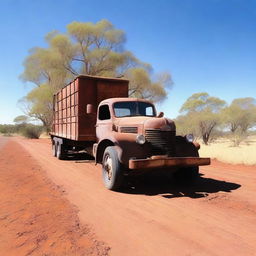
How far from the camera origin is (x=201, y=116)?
32.1 m

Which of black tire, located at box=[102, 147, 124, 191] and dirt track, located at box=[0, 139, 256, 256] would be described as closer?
dirt track, located at box=[0, 139, 256, 256]

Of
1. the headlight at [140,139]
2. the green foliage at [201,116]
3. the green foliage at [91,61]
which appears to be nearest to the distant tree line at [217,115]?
the green foliage at [201,116]

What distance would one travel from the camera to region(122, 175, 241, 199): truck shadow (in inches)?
243

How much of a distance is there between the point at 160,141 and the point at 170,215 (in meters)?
2.27

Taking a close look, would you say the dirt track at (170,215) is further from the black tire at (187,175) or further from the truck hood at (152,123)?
the truck hood at (152,123)

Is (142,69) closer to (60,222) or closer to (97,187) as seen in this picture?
(97,187)

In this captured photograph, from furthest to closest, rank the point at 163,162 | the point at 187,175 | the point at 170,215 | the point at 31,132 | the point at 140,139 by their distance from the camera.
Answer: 1. the point at 31,132
2. the point at 187,175
3. the point at 140,139
4. the point at 163,162
5. the point at 170,215

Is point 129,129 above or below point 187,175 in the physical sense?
above

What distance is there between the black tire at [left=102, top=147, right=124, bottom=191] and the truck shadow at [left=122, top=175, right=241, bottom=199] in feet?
1.05

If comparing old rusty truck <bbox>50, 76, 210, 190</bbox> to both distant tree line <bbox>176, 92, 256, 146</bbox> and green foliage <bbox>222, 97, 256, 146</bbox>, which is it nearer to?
distant tree line <bbox>176, 92, 256, 146</bbox>

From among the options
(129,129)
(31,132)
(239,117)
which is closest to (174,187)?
(129,129)

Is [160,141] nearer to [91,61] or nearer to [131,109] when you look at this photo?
[131,109]

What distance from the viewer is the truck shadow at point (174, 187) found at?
6.16 meters

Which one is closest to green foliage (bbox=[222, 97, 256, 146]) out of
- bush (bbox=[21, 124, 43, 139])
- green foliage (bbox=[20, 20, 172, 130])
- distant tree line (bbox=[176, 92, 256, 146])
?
distant tree line (bbox=[176, 92, 256, 146])
